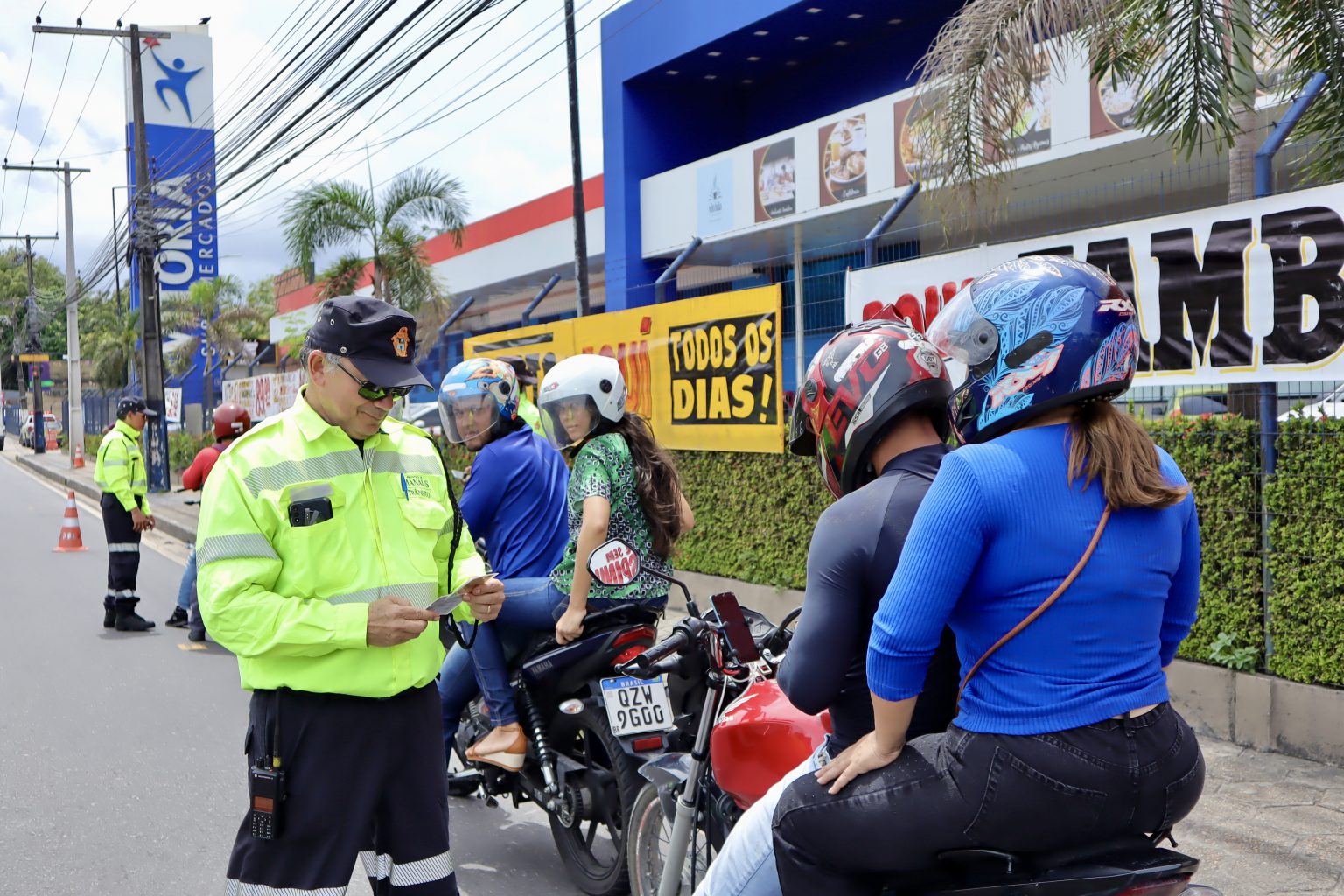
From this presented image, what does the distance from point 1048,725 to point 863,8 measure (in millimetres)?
19842

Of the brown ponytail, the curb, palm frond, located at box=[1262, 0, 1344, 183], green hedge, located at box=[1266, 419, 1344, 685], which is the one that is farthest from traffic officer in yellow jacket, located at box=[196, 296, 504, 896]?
the curb

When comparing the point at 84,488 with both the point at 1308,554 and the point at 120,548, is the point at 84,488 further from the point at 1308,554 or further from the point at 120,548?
the point at 1308,554

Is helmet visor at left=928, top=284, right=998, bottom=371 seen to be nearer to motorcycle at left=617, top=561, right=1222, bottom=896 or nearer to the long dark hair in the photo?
motorcycle at left=617, top=561, right=1222, bottom=896

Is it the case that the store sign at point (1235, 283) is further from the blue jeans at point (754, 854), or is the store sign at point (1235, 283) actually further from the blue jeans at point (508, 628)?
the blue jeans at point (754, 854)

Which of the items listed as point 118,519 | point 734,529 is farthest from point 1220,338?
point 118,519

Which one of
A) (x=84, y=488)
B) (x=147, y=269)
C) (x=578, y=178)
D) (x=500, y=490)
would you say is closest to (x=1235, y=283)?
(x=500, y=490)

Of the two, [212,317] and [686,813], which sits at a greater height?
[212,317]

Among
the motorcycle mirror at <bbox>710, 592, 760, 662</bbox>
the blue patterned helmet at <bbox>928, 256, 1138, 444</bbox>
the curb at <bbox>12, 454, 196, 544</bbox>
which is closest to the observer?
the blue patterned helmet at <bbox>928, 256, 1138, 444</bbox>

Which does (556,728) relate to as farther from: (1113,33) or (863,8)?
(863,8)

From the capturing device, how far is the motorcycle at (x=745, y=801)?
1905mm

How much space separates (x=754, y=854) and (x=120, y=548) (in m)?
9.14

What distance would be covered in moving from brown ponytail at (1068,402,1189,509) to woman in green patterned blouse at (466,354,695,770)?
2.39 m

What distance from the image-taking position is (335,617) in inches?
108

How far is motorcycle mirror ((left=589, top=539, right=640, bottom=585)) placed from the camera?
362 centimetres
